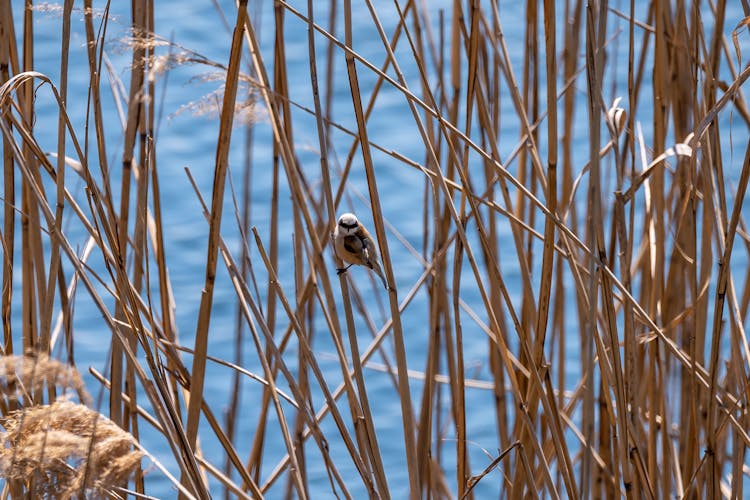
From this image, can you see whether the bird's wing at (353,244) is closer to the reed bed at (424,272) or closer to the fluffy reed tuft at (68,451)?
the reed bed at (424,272)

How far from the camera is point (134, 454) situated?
40.8 inches

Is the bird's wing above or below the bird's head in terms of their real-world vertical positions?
below

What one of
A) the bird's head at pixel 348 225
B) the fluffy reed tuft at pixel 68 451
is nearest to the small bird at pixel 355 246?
the bird's head at pixel 348 225

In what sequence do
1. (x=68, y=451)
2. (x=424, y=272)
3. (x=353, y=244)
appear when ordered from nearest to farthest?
(x=68, y=451) → (x=424, y=272) → (x=353, y=244)

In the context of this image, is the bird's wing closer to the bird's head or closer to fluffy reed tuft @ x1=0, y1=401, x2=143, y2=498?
the bird's head

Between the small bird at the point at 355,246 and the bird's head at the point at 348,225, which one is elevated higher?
the bird's head at the point at 348,225

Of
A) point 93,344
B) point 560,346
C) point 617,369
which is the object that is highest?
point 617,369

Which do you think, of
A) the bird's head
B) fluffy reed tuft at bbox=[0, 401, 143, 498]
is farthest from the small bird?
fluffy reed tuft at bbox=[0, 401, 143, 498]

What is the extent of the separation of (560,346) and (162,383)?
1071 mm

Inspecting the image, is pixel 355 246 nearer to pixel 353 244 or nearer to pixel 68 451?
pixel 353 244

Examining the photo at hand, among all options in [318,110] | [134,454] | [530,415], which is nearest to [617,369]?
[530,415]

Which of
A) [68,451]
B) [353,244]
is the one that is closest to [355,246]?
[353,244]

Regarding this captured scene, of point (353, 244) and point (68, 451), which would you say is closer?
point (68, 451)

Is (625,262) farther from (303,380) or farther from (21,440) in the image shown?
(21,440)
